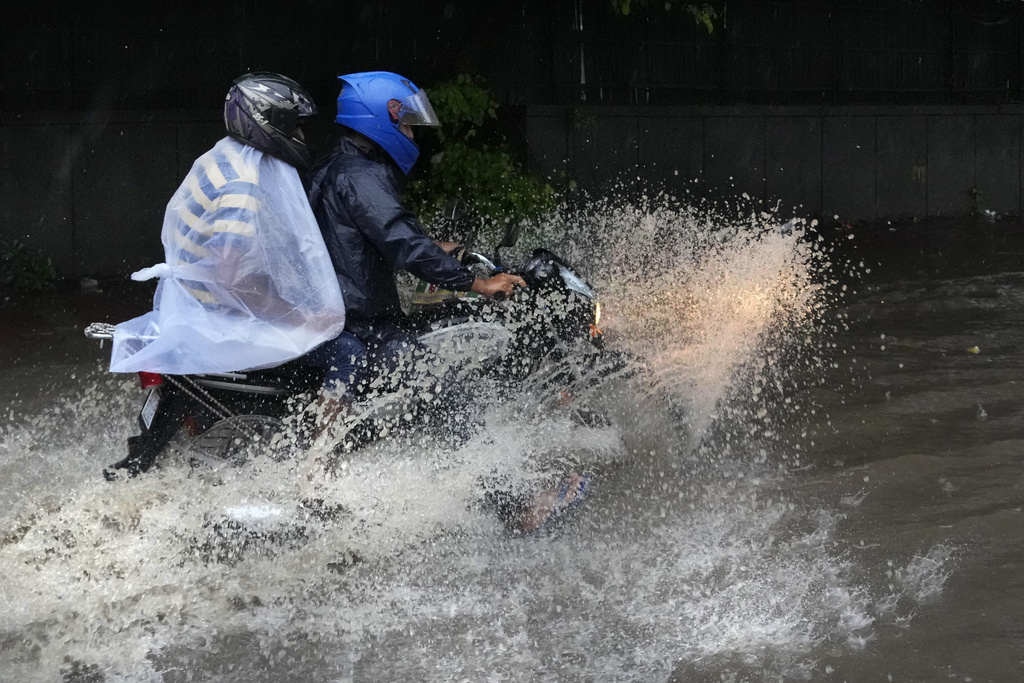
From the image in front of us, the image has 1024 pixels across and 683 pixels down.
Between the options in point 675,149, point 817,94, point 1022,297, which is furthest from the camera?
point 817,94

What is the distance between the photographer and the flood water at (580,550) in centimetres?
380

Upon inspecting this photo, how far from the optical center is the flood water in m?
3.80

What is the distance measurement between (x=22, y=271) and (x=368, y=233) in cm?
787

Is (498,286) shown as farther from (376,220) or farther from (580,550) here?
(580,550)

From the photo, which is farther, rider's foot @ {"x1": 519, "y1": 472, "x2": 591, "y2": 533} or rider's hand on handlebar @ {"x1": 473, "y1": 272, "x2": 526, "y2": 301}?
rider's foot @ {"x1": 519, "y1": 472, "x2": 591, "y2": 533}

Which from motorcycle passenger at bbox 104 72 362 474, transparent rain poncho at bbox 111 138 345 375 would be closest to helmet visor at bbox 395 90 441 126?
motorcycle passenger at bbox 104 72 362 474

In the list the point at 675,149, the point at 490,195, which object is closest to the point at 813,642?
the point at 490,195

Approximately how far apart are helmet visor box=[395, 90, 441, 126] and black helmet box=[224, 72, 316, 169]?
0.39m

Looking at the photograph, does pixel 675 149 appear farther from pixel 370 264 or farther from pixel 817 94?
pixel 370 264

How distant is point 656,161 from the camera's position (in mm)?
14742

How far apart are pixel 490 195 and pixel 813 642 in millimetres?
8358

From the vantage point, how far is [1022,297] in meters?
10.3

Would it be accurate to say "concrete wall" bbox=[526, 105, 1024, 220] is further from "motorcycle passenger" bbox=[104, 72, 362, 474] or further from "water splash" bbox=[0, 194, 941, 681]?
"motorcycle passenger" bbox=[104, 72, 362, 474]

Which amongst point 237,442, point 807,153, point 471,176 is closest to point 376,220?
point 237,442
